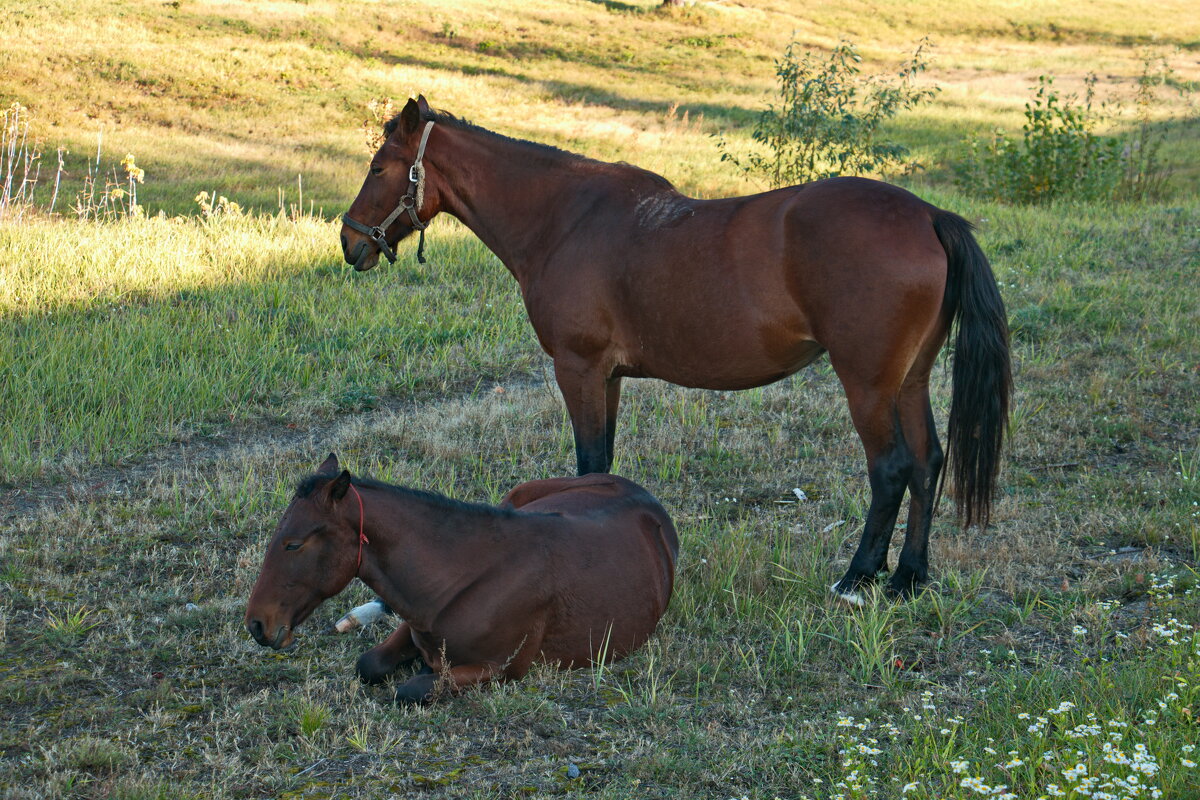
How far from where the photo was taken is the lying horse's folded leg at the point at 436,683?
4332 millimetres

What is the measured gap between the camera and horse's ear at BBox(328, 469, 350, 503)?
4134 millimetres

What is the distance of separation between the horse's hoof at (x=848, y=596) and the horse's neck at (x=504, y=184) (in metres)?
2.45

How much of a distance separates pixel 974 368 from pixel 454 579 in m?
→ 2.69

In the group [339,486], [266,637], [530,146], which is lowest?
[266,637]

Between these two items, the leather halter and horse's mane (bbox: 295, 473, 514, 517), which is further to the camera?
the leather halter

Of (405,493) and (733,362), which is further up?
(733,362)

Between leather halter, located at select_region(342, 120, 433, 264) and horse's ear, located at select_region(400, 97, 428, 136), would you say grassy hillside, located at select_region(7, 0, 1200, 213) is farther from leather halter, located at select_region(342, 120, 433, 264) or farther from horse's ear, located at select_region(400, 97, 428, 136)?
horse's ear, located at select_region(400, 97, 428, 136)

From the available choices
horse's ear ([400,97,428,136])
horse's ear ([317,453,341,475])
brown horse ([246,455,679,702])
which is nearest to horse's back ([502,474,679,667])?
brown horse ([246,455,679,702])

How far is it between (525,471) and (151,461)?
248 cm

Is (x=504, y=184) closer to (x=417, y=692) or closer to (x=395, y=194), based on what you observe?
(x=395, y=194)

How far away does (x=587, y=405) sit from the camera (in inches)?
234

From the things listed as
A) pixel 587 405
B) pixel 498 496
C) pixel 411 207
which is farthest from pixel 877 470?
pixel 411 207

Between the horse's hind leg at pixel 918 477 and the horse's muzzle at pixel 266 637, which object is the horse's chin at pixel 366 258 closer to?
the horse's muzzle at pixel 266 637

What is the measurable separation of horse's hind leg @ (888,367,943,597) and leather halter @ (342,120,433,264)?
2812 mm
